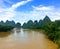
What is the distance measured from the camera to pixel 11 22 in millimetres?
67562

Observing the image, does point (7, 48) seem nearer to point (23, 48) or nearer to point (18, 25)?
point (23, 48)

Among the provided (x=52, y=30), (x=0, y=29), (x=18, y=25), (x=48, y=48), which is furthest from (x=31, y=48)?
(x=18, y=25)

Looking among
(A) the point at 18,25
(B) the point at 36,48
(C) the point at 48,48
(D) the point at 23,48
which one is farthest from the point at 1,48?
(A) the point at 18,25

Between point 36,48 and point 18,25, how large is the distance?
52.8 metres

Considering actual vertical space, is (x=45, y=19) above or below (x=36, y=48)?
above

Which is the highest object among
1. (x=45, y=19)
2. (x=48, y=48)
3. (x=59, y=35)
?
(x=45, y=19)

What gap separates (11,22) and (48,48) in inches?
2260

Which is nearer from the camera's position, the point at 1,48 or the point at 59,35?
the point at 1,48

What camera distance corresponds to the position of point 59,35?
12945mm

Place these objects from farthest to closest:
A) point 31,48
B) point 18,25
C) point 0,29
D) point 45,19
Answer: point 18,25 < point 45,19 < point 0,29 < point 31,48

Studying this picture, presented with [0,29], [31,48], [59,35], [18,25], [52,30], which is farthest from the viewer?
[18,25]

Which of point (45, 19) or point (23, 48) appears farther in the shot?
point (45, 19)

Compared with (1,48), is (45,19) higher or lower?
higher

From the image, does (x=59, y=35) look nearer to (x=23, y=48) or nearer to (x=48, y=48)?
(x=48, y=48)
